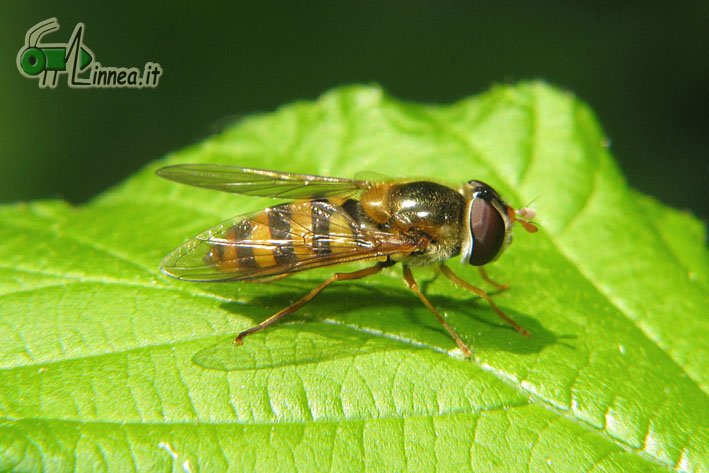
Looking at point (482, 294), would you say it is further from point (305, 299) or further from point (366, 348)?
point (305, 299)

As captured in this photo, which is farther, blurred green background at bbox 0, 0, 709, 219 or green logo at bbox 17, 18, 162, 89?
blurred green background at bbox 0, 0, 709, 219

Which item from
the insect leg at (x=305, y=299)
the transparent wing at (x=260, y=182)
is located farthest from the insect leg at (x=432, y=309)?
the transparent wing at (x=260, y=182)

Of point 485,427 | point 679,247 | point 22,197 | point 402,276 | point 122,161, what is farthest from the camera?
point 122,161

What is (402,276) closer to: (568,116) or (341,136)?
(341,136)

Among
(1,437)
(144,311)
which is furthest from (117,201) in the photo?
(1,437)

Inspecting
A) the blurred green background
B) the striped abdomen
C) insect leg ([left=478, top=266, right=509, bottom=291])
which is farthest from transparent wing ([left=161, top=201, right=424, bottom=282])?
the blurred green background

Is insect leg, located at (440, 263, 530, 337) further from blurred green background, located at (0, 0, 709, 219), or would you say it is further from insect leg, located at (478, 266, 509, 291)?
blurred green background, located at (0, 0, 709, 219)
